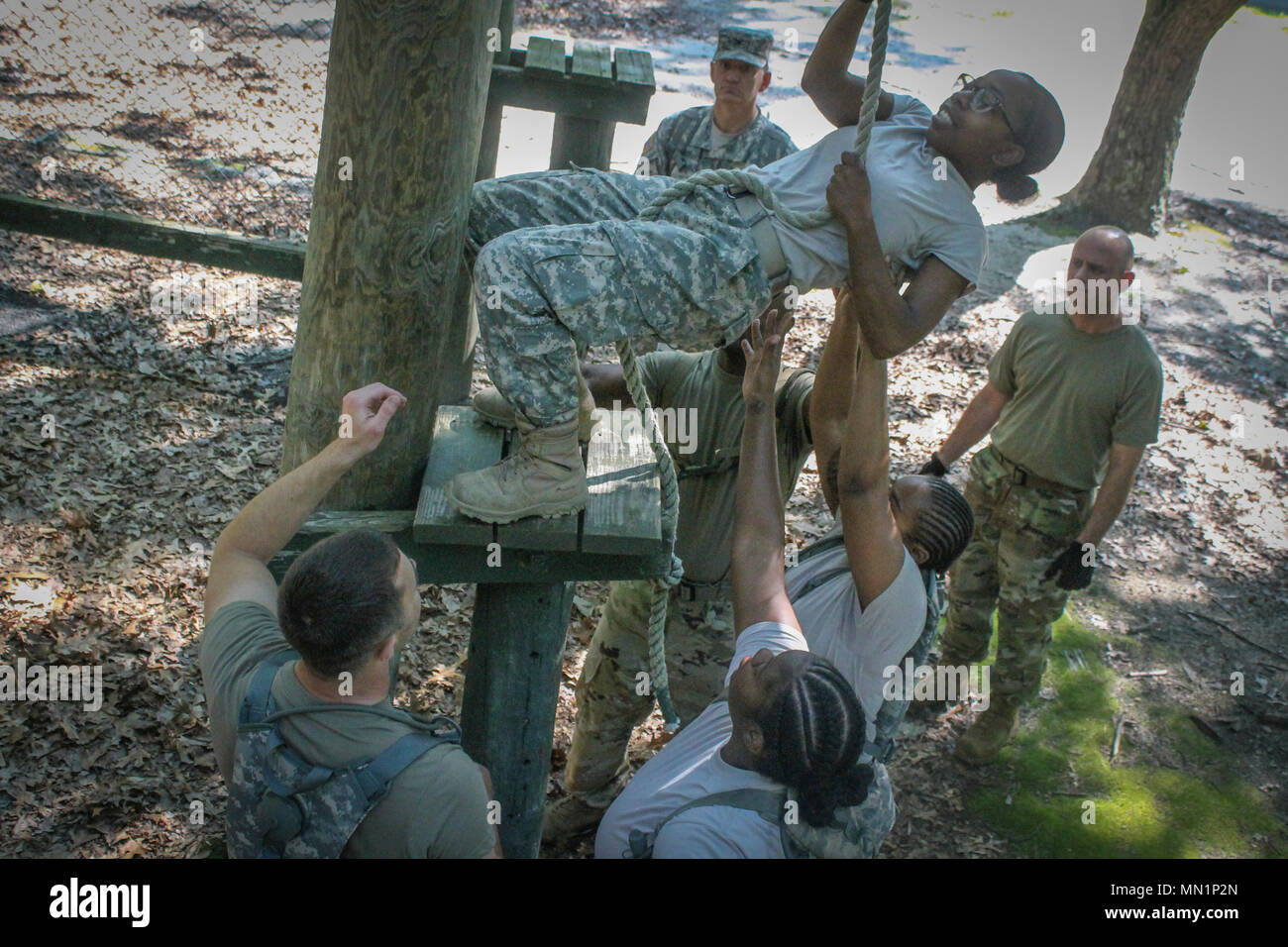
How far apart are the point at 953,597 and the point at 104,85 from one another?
8.01m

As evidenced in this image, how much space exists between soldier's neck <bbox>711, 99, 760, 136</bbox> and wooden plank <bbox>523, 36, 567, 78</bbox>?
2.74ft

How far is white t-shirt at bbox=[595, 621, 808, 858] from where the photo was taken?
222 centimetres

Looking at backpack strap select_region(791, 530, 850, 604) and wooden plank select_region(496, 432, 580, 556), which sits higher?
wooden plank select_region(496, 432, 580, 556)

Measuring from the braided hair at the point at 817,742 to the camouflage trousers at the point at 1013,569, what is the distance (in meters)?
2.58

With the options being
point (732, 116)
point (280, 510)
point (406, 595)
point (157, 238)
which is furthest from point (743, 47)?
point (406, 595)

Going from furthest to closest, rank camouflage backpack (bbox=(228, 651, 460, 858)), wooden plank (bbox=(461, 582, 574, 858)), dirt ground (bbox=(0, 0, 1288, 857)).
Answer: 1. dirt ground (bbox=(0, 0, 1288, 857))
2. wooden plank (bbox=(461, 582, 574, 858))
3. camouflage backpack (bbox=(228, 651, 460, 858))

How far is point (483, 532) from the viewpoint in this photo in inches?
102

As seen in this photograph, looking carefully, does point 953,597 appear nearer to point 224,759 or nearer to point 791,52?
point 224,759

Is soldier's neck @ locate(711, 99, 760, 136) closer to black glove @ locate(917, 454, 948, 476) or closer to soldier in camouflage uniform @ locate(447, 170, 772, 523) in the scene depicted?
black glove @ locate(917, 454, 948, 476)

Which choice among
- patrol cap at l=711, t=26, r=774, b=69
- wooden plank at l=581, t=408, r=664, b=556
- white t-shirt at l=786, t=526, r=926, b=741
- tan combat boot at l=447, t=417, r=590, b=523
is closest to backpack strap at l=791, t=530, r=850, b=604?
white t-shirt at l=786, t=526, r=926, b=741

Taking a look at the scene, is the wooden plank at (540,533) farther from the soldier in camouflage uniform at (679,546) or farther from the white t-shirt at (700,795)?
the soldier in camouflage uniform at (679,546)

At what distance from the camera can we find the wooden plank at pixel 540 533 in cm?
262

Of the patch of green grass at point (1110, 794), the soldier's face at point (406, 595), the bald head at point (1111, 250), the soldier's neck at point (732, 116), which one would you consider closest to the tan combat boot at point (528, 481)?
the soldier's face at point (406, 595)

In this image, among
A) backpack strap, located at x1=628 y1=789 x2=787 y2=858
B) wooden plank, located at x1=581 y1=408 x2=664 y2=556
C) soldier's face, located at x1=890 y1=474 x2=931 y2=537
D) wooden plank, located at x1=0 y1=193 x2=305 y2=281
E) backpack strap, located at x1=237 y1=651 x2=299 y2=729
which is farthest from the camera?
wooden plank, located at x1=0 y1=193 x2=305 y2=281
